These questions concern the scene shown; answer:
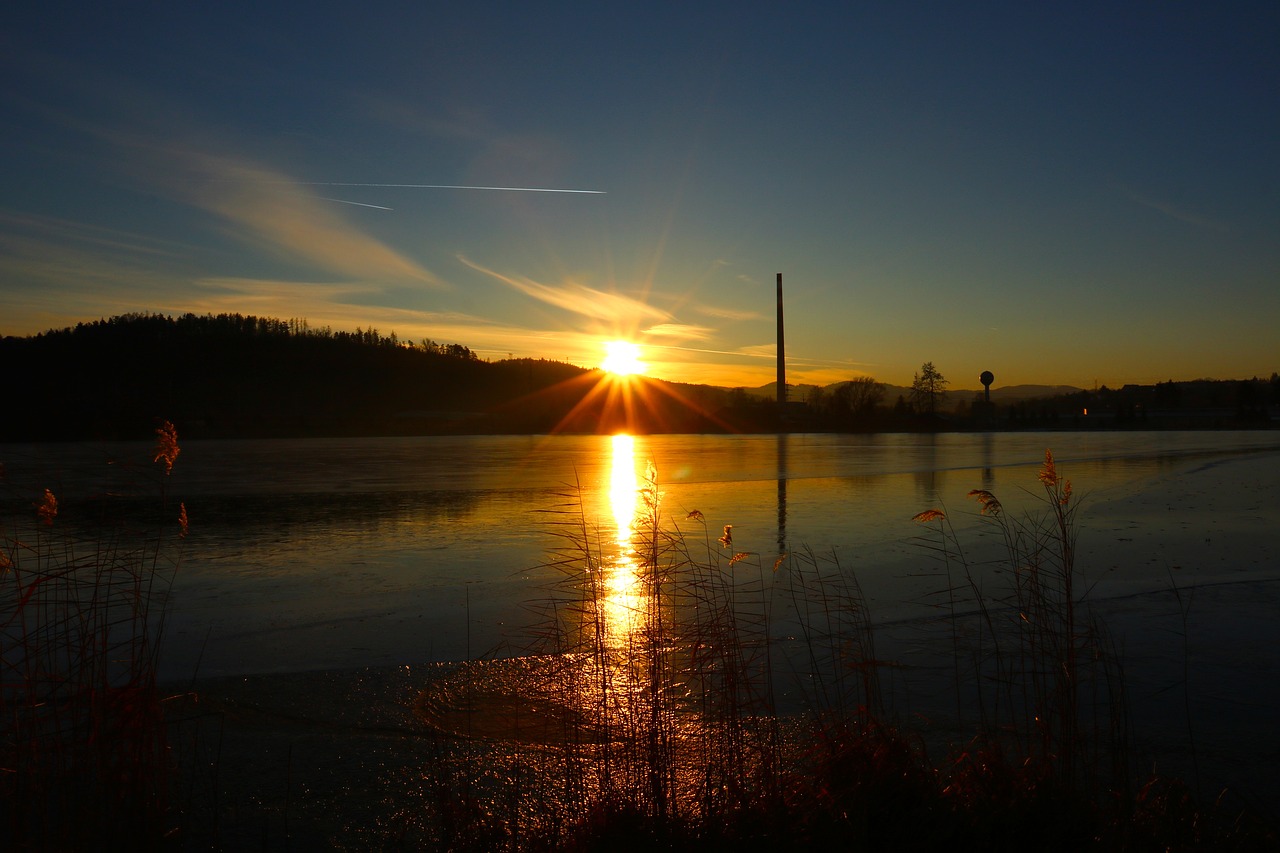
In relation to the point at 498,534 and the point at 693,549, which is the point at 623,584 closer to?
the point at 693,549

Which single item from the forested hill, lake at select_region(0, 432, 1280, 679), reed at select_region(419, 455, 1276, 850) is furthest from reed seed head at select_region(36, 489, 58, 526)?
the forested hill

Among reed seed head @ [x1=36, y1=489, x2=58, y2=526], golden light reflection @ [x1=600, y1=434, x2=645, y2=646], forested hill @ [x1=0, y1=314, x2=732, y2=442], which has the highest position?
forested hill @ [x1=0, y1=314, x2=732, y2=442]

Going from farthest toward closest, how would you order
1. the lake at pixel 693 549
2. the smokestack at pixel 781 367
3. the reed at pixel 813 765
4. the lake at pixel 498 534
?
the smokestack at pixel 781 367 → the lake at pixel 498 534 → the lake at pixel 693 549 → the reed at pixel 813 765

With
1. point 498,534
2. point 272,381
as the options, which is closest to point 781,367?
point 498,534

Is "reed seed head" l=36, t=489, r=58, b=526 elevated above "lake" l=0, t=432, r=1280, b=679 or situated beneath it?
elevated above

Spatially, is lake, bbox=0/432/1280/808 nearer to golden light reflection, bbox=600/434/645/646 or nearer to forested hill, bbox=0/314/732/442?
golden light reflection, bbox=600/434/645/646

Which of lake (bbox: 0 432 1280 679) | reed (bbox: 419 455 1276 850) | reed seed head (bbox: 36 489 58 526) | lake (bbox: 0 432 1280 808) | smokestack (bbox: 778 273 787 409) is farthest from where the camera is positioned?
smokestack (bbox: 778 273 787 409)

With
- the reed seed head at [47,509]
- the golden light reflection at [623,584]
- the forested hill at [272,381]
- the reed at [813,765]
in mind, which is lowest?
the reed at [813,765]

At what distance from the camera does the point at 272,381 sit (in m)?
126

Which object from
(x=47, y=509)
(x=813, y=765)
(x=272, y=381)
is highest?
(x=272, y=381)

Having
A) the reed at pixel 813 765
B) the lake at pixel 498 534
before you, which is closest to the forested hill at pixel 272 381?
the lake at pixel 498 534

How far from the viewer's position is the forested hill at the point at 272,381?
8369 centimetres

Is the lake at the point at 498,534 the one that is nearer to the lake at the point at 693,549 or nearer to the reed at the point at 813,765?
the lake at the point at 693,549

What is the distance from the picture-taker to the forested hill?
3295 inches
